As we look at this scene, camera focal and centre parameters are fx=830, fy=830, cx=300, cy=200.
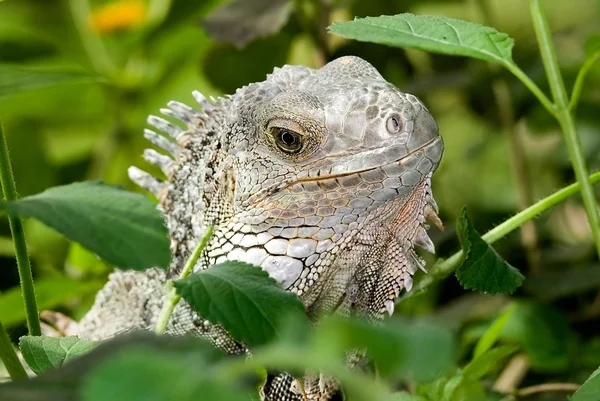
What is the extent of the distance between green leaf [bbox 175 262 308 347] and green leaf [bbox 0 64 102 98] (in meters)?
0.30

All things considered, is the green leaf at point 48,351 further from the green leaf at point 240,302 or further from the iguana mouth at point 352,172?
the iguana mouth at point 352,172

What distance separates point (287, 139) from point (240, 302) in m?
0.74

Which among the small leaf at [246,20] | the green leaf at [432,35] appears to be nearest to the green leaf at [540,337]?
the green leaf at [432,35]

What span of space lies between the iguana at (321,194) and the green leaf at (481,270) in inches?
12.9

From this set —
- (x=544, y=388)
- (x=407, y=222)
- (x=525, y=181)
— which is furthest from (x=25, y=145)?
(x=544, y=388)

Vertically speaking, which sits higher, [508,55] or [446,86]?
[446,86]

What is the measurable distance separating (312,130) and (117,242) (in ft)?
2.67

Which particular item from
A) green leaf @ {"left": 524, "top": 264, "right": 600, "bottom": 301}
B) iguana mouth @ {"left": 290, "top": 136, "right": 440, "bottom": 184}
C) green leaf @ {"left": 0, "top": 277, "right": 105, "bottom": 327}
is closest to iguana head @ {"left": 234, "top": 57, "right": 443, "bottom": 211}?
iguana mouth @ {"left": 290, "top": 136, "right": 440, "bottom": 184}

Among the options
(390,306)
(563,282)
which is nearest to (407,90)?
(563,282)

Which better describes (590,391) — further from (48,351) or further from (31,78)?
(31,78)

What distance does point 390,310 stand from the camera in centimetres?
166

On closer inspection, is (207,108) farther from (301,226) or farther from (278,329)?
(278,329)

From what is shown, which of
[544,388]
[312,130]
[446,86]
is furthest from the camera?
[446,86]

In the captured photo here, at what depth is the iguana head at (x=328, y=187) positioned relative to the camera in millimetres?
1614
